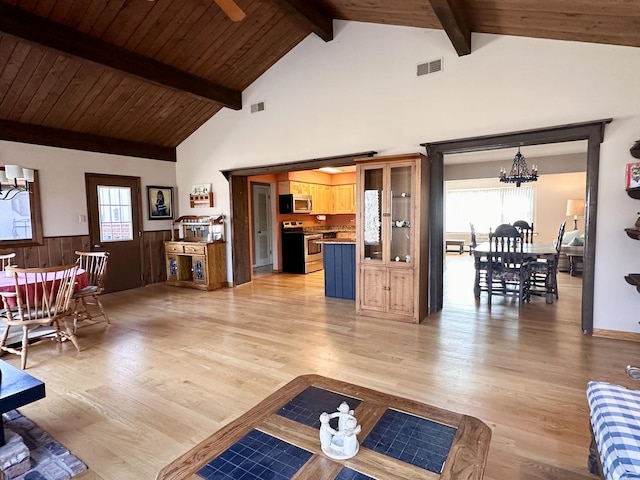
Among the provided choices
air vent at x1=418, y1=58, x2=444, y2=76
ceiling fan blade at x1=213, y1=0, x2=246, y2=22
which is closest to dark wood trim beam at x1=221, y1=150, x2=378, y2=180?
air vent at x1=418, y1=58, x2=444, y2=76

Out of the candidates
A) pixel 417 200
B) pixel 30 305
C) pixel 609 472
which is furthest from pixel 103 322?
pixel 609 472

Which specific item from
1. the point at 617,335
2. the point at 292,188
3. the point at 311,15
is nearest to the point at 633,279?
the point at 617,335

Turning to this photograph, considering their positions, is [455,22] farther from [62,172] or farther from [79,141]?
[62,172]

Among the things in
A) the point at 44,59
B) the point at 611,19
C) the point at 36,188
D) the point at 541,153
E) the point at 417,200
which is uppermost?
the point at 44,59

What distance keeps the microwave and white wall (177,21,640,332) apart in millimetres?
1795

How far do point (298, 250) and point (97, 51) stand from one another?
17.1ft

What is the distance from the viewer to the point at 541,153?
7.25 meters

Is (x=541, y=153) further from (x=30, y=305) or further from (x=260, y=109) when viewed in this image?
(x=30, y=305)

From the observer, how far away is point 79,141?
588 cm

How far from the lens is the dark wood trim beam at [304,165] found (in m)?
5.16

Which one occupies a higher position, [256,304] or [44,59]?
[44,59]

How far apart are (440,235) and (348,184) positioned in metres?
4.71

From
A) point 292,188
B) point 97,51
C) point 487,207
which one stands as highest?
point 97,51

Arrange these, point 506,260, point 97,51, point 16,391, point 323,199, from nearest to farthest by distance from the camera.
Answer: point 16,391
point 97,51
point 506,260
point 323,199
